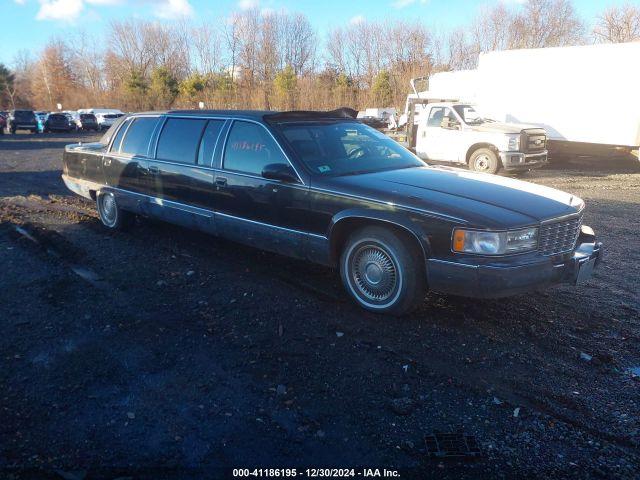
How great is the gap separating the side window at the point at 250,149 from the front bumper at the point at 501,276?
6.14ft

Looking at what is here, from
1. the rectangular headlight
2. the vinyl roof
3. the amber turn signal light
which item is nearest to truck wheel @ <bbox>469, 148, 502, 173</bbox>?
the vinyl roof

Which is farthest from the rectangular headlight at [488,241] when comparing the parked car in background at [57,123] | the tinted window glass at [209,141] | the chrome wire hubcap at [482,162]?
the parked car in background at [57,123]

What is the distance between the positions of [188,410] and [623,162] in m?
19.1

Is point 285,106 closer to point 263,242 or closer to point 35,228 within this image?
point 35,228

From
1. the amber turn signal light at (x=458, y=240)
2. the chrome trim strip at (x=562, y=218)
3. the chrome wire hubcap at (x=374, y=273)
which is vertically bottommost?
the chrome wire hubcap at (x=374, y=273)

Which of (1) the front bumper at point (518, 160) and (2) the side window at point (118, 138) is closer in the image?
(2) the side window at point (118, 138)

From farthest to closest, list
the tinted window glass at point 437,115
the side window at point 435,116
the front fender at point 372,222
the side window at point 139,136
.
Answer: the side window at point 435,116, the tinted window glass at point 437,115, the side window at point 139,136, the front fender at point 372,222

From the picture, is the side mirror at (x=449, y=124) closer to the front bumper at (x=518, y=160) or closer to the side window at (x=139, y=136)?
the front bumper at (x=518, y=160)

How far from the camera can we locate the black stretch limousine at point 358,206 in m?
3.71

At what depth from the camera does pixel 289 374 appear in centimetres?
333

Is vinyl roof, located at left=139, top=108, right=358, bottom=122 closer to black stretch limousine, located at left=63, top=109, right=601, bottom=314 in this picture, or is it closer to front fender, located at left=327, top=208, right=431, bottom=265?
black stretch limousine, located at left=63, top=109, right=601, bottom=314

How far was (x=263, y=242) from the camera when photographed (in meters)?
4.95

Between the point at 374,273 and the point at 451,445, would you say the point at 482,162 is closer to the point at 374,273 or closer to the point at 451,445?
the point at 374,273

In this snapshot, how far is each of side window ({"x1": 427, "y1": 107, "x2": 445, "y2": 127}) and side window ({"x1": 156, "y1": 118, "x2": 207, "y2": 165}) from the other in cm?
981
